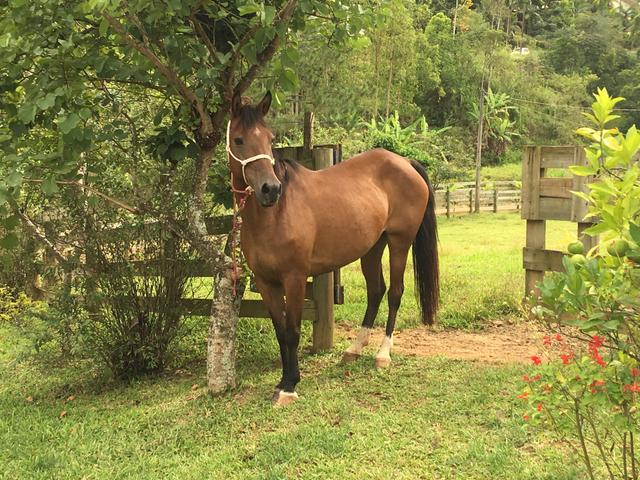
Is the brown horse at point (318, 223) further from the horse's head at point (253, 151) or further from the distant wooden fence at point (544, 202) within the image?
the distant wooden fence at point (544, 202)

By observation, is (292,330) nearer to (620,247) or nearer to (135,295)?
(135,295)

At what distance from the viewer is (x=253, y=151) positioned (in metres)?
3.43

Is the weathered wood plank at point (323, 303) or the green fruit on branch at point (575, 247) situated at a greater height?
the green fruit on branch at point (575, 247)

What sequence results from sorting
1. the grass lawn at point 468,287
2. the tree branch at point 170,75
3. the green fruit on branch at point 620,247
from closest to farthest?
1. the green fruit on branch at point 620,247
2. the tree branch at point 170,75
3. the grass lawn at point 468,287

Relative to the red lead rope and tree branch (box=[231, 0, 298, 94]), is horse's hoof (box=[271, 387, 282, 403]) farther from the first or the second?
tree branch (box=[231, 0, 298, 94])

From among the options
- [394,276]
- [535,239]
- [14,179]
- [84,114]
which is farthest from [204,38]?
[535,239]

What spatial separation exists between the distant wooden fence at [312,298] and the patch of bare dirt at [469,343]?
0.46 m

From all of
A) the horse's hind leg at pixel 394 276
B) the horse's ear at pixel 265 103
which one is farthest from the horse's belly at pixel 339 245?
the horse's ear at pixel 265 103

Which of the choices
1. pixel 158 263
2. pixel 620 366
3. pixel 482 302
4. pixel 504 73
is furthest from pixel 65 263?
pixel 504 73

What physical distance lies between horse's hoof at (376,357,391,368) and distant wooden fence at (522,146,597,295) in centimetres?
160

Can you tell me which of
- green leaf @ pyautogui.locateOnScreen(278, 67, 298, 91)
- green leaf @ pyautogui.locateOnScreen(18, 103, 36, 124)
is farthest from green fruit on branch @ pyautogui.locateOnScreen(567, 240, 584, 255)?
green leaf @ pyautogui.locateOnScreen(18, 103, 36, 124)

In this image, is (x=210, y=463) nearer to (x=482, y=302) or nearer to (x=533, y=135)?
(x=482, y=302)

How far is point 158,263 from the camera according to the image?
4352 millimetres

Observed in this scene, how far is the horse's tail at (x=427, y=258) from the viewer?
502 cm
